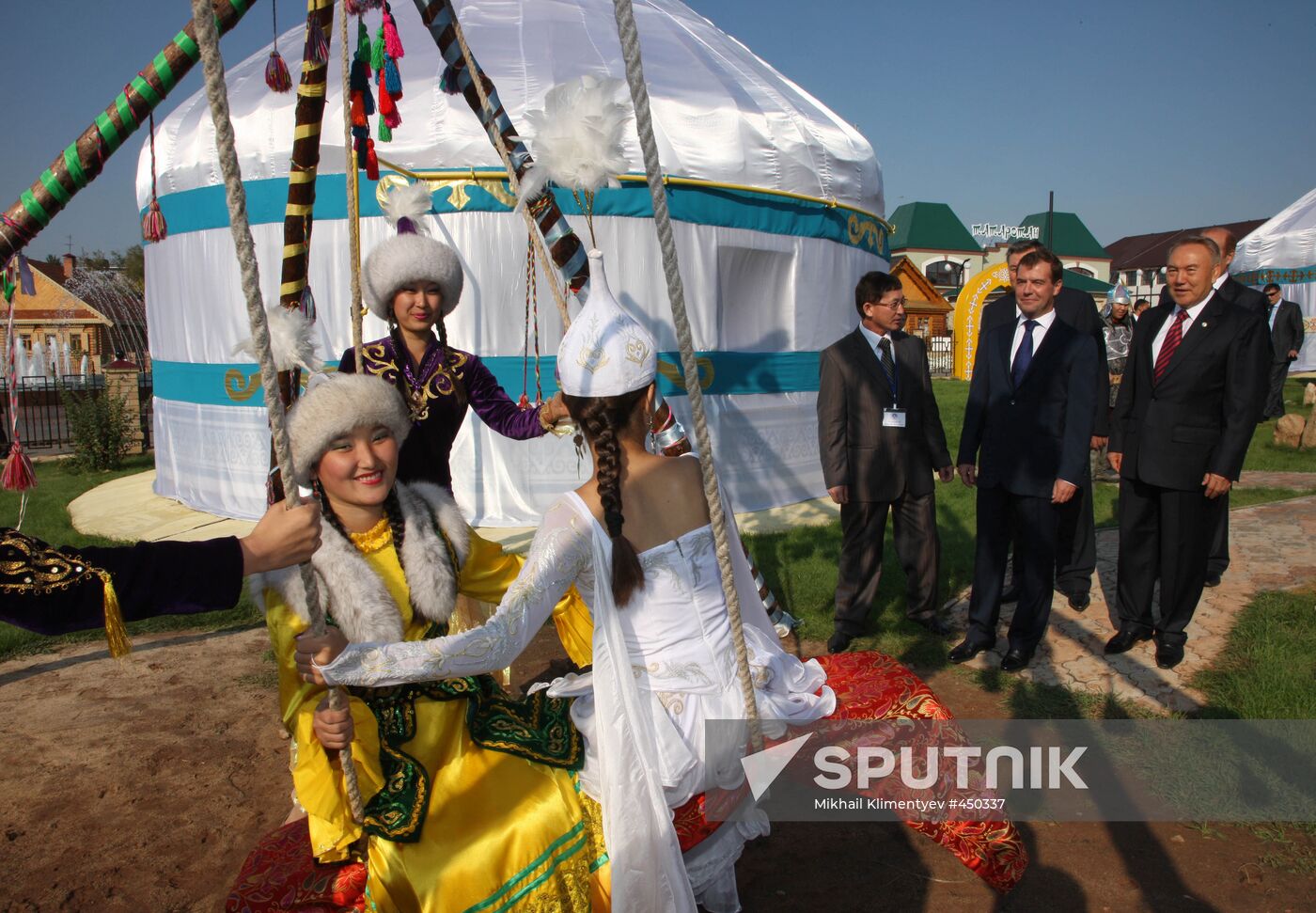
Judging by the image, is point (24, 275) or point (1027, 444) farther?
point (1027, 444)

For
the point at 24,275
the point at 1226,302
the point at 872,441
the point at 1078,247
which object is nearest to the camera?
the point at 24,275

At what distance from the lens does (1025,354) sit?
4.47 m

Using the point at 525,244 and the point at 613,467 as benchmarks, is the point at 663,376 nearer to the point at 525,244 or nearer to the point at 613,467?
the point at 525,244

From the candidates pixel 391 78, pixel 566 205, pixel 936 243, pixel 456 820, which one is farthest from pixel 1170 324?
pixel 936 243

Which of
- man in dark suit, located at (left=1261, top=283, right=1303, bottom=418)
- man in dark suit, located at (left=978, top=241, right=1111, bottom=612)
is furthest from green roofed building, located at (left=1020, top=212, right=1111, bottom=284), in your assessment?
man in dark suit, located at (left=978, top=241, right=1111, bottom=612)

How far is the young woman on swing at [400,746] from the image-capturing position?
1.94 m

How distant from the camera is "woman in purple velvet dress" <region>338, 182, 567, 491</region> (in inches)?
138

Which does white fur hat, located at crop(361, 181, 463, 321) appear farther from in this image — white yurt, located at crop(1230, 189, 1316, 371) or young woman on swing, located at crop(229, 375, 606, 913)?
white yurt, located at crop(1230, 189, 1316, 371)

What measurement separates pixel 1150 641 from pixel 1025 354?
6.06 ft

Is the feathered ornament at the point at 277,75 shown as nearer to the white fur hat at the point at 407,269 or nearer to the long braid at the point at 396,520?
the white fur hat at the point at 407,269

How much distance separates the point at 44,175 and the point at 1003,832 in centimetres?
326

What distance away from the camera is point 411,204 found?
4.71m

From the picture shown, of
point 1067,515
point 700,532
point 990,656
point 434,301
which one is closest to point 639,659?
point 700,532

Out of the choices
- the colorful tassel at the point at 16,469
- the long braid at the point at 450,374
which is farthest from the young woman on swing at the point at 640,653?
the colorful tassel at the point at 16,469
